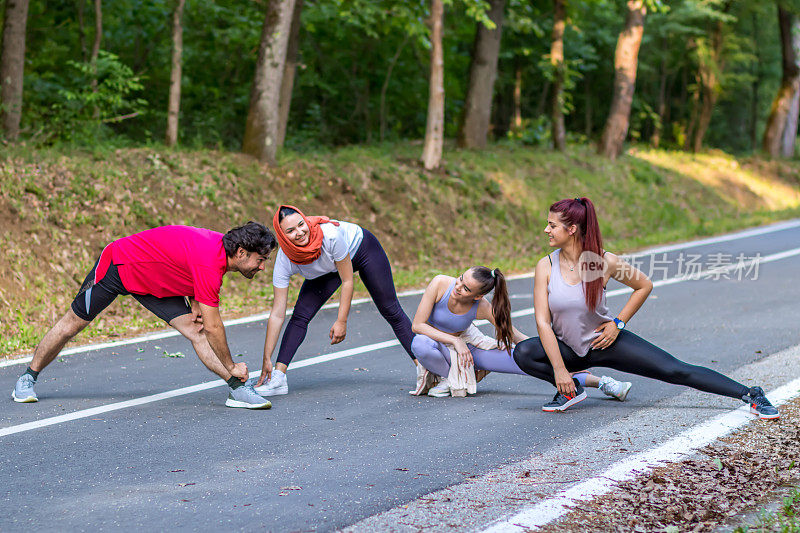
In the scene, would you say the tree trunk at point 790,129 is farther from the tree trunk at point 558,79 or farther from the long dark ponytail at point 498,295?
the long dark ponytail at point 498,295

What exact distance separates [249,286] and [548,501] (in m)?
8.36

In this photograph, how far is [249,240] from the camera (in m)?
6.09

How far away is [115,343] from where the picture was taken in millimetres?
9164

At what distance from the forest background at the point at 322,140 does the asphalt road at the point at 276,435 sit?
2.37 metres

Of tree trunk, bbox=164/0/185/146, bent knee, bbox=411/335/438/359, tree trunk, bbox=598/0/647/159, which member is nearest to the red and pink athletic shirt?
bent knee, bbox=411/335/438/359

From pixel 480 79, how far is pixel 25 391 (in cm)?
1698

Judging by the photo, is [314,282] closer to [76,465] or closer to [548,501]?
[76,465]

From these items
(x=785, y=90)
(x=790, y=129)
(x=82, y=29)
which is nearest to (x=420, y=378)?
(x=82, y=29)

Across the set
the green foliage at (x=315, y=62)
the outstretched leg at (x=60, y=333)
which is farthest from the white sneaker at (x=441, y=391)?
the green foliage at (x=315, y=62)

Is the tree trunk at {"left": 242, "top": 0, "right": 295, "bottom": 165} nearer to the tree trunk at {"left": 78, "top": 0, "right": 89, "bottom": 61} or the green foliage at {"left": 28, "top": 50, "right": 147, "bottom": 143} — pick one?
the green foliage at {"left": 28, "top": 50, "right": 147, "bottom": 143}

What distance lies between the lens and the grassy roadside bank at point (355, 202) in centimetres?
1083

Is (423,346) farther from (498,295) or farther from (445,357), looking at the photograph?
(498,295)

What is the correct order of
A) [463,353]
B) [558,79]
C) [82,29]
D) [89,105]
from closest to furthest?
1. [463,353]
2. [89,105]
3. [82,29]
4. [558,79]

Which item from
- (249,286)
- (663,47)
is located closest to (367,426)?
(249,286)
